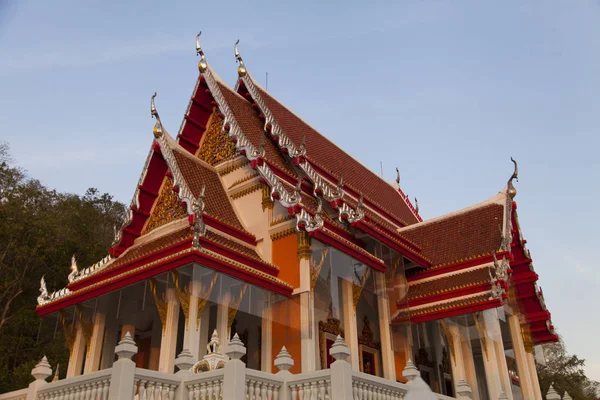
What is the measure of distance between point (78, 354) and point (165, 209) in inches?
115


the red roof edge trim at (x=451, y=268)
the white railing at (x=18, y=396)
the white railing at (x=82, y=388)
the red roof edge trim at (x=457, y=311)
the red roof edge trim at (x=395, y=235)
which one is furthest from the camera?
the red roof edge trim at (x=451, y=268)

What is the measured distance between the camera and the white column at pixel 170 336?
8.99 metres

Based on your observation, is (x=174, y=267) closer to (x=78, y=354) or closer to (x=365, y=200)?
(x=78, y=354)

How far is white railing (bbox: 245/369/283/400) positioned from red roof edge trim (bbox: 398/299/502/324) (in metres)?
5.69

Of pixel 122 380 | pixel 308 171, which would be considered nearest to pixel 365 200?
pixel 308 171

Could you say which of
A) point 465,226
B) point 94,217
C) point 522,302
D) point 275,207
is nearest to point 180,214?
point 275,207

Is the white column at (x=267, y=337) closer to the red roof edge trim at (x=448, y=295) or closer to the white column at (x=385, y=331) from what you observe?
the white column at (x=385, y=331)

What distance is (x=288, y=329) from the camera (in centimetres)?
958

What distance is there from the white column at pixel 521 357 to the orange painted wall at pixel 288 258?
576 cm

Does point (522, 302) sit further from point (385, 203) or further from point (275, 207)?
point (275, 207)

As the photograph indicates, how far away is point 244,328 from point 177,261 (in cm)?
194

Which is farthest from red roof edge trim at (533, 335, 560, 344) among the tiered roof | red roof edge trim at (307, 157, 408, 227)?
red roof edge trim at (307, 157, 408, 227)

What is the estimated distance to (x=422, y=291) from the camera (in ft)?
41.1

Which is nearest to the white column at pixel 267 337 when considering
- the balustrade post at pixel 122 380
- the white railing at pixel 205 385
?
the white railing at pixel 205 385
